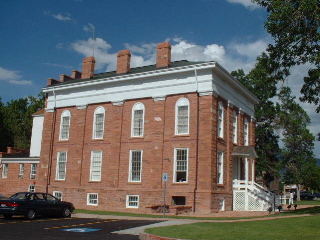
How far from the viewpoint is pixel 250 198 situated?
30.0 m

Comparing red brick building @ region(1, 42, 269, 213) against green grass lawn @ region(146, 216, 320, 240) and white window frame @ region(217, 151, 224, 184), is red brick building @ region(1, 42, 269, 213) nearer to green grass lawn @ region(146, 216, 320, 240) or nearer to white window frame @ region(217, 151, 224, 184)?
white window frame @ region(217, 151, 224, 184)

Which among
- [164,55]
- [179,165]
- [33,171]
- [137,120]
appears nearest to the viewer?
[179,165]

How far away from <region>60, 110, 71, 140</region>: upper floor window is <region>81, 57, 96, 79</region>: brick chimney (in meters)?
3.90

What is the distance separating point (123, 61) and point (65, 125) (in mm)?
8101

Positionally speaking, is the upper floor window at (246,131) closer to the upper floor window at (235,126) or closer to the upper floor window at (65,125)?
the upper floor window at (235,126)

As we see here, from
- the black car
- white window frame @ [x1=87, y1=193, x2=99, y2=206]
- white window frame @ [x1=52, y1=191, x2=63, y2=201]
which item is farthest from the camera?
white window frame @ [x1=52, y1=191, x2=63, y2=201]

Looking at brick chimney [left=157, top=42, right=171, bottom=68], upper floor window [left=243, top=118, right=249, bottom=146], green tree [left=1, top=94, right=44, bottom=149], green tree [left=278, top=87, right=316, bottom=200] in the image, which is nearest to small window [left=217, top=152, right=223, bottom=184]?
upper floor window [left=243, top=118, right=249, bottom=146]

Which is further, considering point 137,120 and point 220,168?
point 137,120

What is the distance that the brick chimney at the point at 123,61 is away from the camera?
112 ft

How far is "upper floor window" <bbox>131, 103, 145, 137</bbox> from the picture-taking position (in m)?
31.8

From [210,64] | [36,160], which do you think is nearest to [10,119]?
[36,160]

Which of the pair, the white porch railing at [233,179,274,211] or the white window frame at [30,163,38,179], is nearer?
the white porch railing at [233,179,274,211]

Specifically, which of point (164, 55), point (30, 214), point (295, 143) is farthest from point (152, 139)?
point (295, 143)

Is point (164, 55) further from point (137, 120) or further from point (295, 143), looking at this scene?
point (295, 143)
